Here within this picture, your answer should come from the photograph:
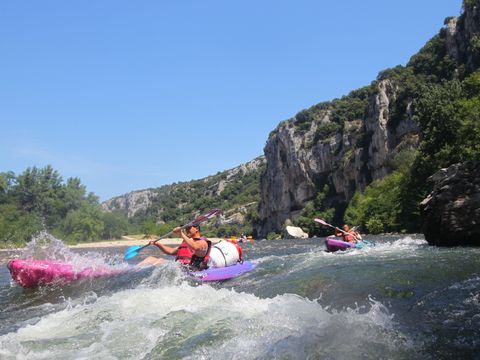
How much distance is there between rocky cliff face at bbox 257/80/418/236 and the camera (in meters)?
57.1

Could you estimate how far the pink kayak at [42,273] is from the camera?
12.0m

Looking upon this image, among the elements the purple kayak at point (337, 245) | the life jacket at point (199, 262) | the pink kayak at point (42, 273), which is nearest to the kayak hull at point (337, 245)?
the purple kayak at point (337, 245)

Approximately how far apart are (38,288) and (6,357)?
7958mm

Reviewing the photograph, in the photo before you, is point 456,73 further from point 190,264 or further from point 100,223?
point 100,223

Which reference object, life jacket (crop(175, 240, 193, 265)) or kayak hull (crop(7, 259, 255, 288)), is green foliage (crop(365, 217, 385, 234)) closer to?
kayak hull (crop(7, 259, 255, 288))

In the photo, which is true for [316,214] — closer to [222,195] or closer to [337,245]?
[337,245]

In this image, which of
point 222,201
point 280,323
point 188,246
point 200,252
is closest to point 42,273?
point 188,246

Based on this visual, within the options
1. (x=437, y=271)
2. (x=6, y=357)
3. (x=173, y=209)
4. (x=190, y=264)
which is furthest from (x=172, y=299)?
(x=173, y=209)

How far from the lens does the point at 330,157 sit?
7456cm

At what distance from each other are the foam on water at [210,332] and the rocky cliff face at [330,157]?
4928 centimetres

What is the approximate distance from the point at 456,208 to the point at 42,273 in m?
→ 12.6

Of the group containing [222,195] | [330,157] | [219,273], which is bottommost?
[219,273]

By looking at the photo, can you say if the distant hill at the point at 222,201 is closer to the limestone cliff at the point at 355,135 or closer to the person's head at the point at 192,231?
the limestone cliff at the point at 355,135

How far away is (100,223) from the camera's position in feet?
287
